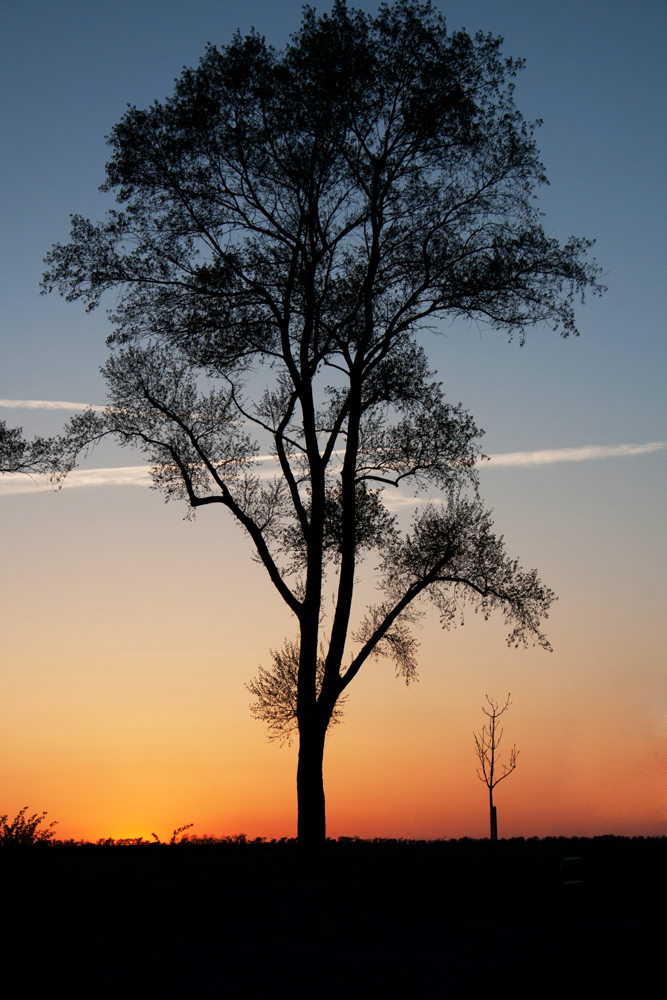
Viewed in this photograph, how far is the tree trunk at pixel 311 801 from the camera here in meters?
18.6

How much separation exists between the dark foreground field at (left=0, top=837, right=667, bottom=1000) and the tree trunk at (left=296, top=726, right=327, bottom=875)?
1.73 ft

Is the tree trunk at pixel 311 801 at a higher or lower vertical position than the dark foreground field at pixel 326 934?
higher

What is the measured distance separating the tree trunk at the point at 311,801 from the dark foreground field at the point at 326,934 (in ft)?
1.73

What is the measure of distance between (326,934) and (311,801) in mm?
7271

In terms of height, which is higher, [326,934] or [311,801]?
[311,801]

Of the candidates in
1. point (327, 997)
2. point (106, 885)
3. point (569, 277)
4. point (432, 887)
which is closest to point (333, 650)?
point (432, 887)

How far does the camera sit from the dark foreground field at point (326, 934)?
8.27m

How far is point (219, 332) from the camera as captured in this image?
21.5m

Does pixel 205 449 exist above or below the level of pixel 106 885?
above

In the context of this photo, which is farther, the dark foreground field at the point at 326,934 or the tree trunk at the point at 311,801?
the tree trunk at the point at 311,801

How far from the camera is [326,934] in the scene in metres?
11.7

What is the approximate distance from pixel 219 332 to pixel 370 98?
653 cm

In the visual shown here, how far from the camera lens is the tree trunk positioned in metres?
18.6

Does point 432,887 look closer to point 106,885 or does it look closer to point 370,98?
point 106,885
